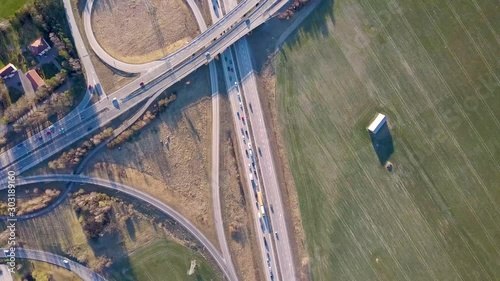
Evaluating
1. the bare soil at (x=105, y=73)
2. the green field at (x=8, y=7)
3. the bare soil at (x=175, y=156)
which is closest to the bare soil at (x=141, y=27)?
the bare soil at (x=105, y=73)

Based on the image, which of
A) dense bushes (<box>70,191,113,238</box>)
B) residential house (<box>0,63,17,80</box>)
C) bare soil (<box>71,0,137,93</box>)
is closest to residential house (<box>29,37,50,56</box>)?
residential house (<box>0,63,17,80</box>)

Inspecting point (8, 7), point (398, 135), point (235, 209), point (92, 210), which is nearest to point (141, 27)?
point (8, 7)

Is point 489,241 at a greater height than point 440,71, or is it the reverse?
point 440,71

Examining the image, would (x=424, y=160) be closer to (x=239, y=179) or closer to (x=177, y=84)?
(x=239, y=179)

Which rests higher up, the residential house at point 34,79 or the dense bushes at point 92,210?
the residential house at point 34,79

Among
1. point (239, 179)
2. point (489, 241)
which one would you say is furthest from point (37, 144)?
point (489, 241)

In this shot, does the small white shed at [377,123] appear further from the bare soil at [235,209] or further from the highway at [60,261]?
the highway at [60,261]

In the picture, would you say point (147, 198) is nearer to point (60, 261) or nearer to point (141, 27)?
point (60, 261)
